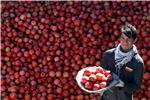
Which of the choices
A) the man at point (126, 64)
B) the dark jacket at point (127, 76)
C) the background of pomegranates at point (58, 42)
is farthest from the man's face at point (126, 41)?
the background of pomegranates at point (58, 42)

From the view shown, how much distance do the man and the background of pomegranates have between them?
52.3 inches

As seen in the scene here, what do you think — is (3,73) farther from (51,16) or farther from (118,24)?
(118,24)

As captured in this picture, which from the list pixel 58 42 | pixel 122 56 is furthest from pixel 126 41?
pixel 58 42

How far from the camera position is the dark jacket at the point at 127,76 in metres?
3.73

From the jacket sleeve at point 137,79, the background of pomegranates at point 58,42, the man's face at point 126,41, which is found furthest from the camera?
the background of pomegranates at point 58,42

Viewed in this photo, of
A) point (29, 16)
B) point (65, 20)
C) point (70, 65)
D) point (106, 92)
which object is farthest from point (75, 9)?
point (106, 92)

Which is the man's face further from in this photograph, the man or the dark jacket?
the dark jacket

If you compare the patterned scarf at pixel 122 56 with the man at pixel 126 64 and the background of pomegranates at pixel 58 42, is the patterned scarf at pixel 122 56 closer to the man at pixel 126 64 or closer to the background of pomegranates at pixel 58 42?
the man at pixel 126 64

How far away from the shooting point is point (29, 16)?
20.8ft

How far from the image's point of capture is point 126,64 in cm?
378

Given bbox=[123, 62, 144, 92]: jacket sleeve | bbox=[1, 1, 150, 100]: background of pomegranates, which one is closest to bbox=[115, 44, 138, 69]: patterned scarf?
bbox=[123, 62, 144, 92]: jacket sleeve

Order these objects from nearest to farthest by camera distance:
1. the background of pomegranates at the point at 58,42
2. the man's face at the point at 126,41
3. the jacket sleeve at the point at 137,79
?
the man's face at the point at 126,41
the jacket sleeve at the point at 137,79
the background of pomegranates at the point at 58,42

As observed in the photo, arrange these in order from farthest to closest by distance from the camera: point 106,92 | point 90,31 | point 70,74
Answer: point 90,31 → point 70,74 → point 106,92

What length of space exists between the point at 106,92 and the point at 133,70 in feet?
1.49
